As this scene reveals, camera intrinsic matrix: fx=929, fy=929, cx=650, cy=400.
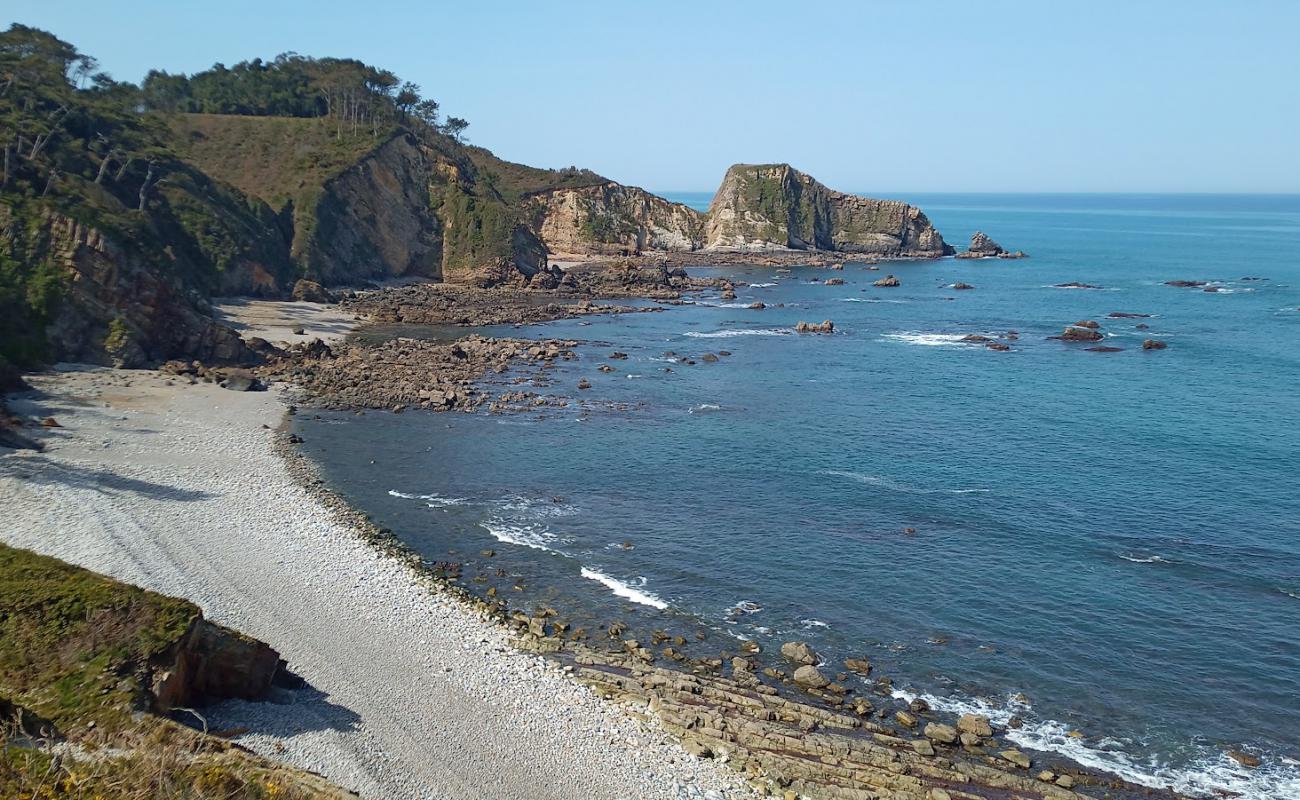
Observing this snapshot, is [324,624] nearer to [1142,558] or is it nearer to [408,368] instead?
[1142,558]

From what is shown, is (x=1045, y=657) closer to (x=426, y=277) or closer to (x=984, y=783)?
(x=984, y=783)

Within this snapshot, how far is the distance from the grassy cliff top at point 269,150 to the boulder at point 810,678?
85564mm

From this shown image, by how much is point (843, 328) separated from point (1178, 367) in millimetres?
30786

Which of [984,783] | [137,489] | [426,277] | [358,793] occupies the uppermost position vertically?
[426,277]

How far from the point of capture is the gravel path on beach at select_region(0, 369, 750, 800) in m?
22.8

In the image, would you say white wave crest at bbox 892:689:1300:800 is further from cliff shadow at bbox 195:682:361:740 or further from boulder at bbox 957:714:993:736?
cliff shadow at bbox 195:682:361:740

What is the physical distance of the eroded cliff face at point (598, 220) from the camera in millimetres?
144500

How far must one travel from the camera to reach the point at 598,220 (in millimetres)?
145375

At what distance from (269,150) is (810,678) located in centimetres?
10010

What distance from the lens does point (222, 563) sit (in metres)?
32.7

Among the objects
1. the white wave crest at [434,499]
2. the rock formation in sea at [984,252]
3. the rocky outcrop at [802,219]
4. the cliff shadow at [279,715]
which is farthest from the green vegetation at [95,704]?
the rock formation in sea at [984,252]

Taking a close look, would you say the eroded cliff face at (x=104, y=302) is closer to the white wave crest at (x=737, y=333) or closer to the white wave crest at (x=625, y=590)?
the white wave crest at (x=625, y=590)

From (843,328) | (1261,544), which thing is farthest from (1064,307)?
(1261,544)

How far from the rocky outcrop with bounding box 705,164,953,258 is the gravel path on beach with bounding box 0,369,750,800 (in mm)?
120060
